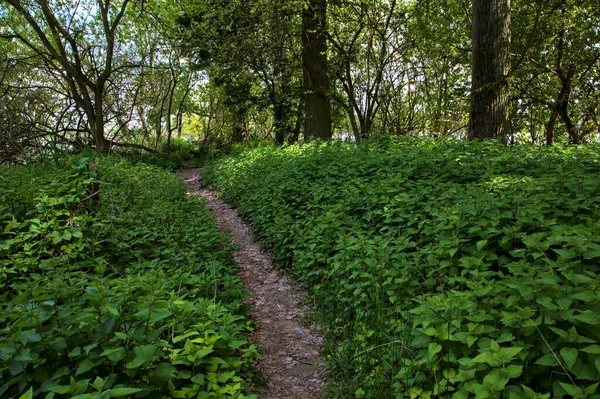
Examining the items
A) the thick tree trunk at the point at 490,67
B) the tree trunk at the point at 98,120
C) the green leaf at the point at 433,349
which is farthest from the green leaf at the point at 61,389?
the tree trunk at the point at 98,120

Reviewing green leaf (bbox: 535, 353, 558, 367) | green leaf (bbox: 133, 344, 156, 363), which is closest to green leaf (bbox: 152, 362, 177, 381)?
green leaf (bbox: 133, 344, 156, 363)

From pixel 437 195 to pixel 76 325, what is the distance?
3.91 meters

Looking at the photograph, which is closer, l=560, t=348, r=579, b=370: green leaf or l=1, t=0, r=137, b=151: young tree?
Result: l=560, t=348, r=579, b=370: green leaf

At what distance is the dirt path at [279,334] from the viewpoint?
10.1ft

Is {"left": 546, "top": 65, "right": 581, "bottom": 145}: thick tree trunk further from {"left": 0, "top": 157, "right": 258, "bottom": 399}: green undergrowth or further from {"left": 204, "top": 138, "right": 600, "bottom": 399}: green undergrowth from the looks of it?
{"left": 0, "top": 157, "right": 258, "bottom": 399}: green undergrowth

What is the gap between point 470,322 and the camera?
225 cm

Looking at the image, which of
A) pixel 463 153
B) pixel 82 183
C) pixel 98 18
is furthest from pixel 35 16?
pixel 463 153

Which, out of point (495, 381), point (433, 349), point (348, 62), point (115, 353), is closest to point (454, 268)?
point (433, 349)

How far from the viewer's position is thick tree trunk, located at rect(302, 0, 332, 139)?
10602 mm

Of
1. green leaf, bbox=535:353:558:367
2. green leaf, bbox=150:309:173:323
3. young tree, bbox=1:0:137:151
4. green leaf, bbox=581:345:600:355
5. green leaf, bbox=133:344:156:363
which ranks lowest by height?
green leaf, bbox=535:353:558:367

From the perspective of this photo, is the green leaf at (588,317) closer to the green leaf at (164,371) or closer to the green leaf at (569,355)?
the green leaf at (569,355)

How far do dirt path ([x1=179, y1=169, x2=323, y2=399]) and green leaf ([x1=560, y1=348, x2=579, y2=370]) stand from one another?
6.08 ft

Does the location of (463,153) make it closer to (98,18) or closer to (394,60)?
(394,60)

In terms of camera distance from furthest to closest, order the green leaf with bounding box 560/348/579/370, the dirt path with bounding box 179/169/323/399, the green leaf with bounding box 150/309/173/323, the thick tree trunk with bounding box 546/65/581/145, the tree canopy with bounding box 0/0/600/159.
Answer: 1. the thick tree trunk with bounding box 546/65/581/145
2. the tree canopy with bounding box 0/0/600/159
3. the dirt path with bounding box 179/169/323/399
4. the green leaf with bounding box 150/309/173/323
5. the green leaf with bounding box 560/348/579/370
